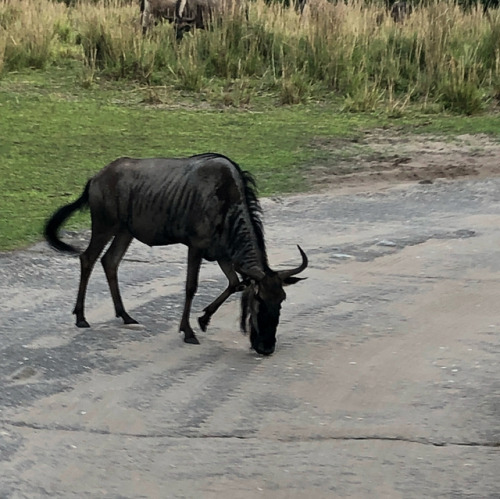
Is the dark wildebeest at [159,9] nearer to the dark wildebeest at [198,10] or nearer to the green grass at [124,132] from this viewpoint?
the dark wildebeest at [198,10]

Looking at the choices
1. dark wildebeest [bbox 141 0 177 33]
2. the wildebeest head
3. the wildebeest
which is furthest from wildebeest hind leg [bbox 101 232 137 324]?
dark wildebeest [bbox 141 0 177 33]

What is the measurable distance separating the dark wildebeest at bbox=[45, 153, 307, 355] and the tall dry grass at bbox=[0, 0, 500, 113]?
8769 mm

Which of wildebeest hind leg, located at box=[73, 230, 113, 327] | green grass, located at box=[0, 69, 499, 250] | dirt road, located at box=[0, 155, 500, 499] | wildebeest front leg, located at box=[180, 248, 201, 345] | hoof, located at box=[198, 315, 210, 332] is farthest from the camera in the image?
green grass, located at box=[0, 69, 499, 250]

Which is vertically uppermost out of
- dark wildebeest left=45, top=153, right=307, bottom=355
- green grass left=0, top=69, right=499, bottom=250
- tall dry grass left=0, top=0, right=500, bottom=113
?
dark wildebeest left=45, top=153, right=307, bottom=355

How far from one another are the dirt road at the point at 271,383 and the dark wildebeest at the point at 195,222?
0.74ft

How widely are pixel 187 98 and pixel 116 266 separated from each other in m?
9.37

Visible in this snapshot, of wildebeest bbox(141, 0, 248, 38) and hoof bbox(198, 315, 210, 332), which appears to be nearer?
hoof bbox(198, 315, 210, 332)

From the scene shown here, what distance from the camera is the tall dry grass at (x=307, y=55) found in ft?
52.2

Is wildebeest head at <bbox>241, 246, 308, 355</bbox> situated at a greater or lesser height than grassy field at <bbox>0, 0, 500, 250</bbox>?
greater

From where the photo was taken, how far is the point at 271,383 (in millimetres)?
5789

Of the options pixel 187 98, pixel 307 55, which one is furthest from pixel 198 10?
pixel 187 98

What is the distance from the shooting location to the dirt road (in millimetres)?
4664

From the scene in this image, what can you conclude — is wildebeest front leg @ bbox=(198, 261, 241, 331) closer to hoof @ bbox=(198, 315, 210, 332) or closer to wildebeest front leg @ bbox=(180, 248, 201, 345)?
hoof @ bbox=(198, 315, 210, 332)

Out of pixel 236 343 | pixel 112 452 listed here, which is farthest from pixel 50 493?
pixel 236 343
